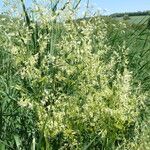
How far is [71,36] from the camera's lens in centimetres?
512

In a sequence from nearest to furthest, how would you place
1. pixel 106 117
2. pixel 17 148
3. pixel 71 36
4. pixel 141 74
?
pixel 106 117, pixel 17 148, pixel 71 36, pixel 141 74

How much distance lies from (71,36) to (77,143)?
114 cm

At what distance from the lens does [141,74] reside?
7.60 metres

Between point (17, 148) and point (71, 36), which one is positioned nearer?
point (17, 148)

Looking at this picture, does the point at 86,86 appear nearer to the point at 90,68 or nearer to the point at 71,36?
the point at 90,68

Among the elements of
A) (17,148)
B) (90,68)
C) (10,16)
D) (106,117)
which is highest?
(10,16)

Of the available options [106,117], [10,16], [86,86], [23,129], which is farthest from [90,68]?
[10,16]

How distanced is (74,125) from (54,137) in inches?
9.3

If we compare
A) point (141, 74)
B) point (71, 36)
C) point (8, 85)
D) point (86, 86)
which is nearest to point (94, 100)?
point (86, 86)

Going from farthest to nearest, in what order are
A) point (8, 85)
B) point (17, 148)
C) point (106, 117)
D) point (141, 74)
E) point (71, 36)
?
point (141, 74), point (8, 85), point (71, 36), point (17, 148), point (106, 117)

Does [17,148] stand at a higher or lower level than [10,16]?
lower

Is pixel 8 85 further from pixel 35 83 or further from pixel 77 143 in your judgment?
pixel 77 143

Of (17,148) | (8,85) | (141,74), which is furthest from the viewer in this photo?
(141,74)

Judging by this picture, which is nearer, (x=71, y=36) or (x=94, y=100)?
(x=94, y=100)
